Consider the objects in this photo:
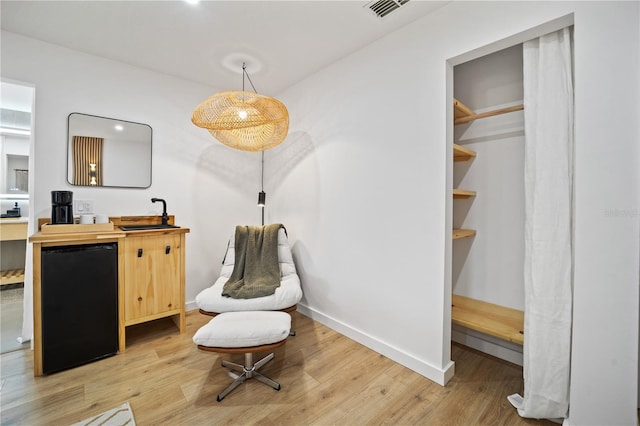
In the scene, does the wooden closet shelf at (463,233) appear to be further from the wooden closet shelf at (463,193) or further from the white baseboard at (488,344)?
the white baseboard at (488,344)

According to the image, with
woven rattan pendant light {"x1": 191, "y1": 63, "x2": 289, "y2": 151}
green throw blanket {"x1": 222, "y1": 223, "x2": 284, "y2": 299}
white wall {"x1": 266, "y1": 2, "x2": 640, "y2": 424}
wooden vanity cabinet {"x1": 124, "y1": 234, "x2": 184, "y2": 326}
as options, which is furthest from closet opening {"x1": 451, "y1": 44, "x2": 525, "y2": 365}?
wooden vanity cabinet {"x1": 124, "y1": 234, "x2": 184, "y2": 326}

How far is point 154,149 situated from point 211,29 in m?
1.34

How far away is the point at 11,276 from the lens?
324 cm

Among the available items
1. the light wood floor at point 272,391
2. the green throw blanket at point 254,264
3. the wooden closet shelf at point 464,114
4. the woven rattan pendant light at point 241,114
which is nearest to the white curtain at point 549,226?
the light wood floor at point 272,391

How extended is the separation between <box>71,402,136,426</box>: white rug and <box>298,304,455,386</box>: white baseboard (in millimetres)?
1620

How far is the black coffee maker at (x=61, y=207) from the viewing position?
207 cm

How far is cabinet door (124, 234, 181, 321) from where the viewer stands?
2244mm

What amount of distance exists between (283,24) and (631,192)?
226cm

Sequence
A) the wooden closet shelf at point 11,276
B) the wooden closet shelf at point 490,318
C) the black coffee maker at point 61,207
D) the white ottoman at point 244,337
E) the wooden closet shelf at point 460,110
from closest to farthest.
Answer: the white ottoman at point 244,337 < the wooden closet shelf at point 490,318 < the wooden closet shelf at point 460,110 < the black coffee maker at point 61,207 < the wooden closet shelf at point 11,276

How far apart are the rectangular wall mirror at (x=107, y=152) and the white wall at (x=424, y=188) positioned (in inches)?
54.2

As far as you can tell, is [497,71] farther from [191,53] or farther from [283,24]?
[191,53]

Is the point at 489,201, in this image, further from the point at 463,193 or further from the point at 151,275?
the point at 151,275

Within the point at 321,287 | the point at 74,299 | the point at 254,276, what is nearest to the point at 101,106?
the point at 74,299

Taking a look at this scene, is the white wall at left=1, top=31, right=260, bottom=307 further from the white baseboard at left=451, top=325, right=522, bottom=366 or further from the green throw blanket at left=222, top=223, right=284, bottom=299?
the white baseboard at left=451, top=325, right=522, bottom=366
